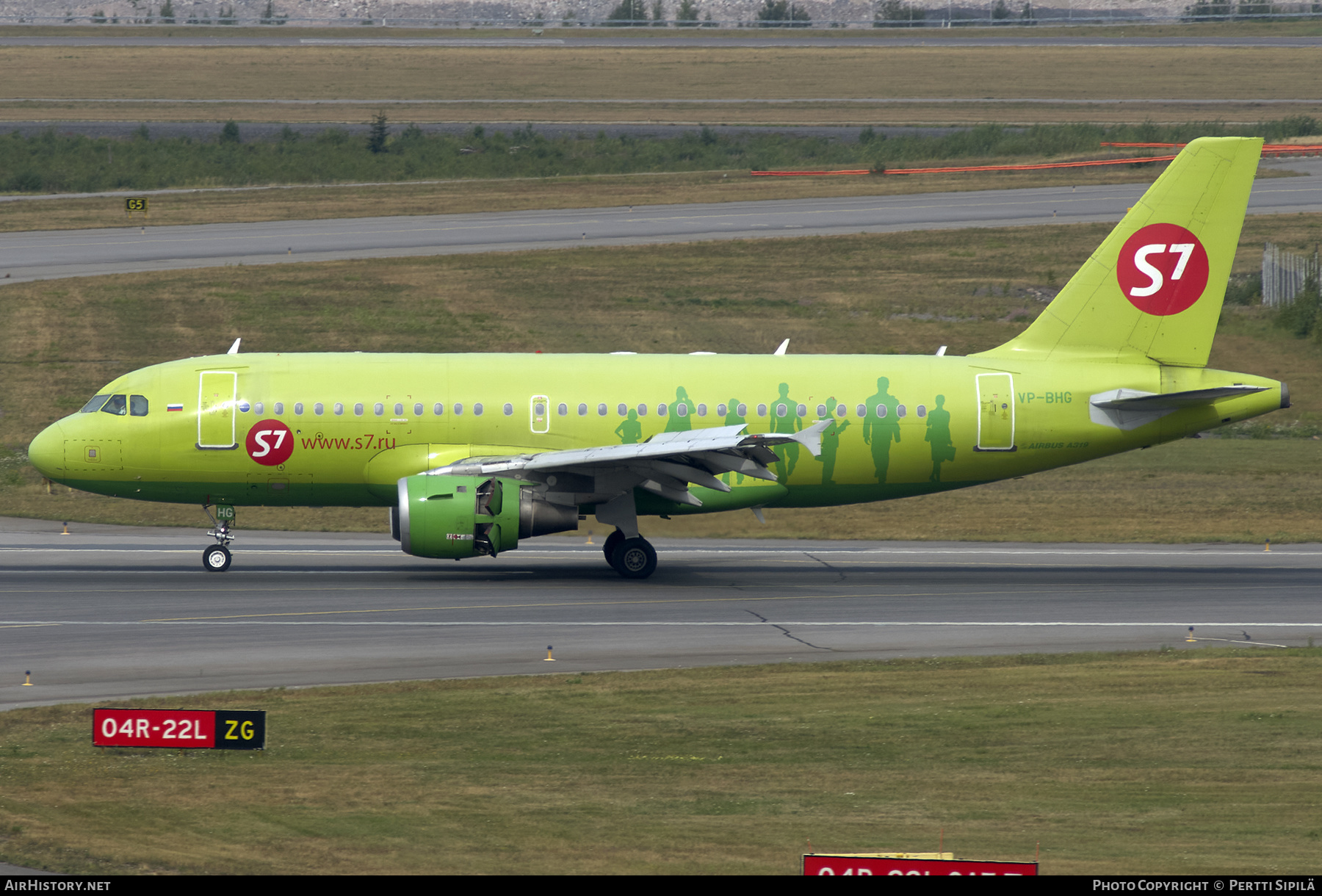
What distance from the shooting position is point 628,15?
16250 cm

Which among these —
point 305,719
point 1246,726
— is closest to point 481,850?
point 305,719

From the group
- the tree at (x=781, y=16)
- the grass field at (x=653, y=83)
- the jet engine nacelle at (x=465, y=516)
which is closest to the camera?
the jet engine nacelle at (x=465, y=516)

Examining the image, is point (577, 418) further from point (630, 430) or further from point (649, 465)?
point (649, 465)

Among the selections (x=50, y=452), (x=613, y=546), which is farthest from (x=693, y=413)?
(x=50, y=452)

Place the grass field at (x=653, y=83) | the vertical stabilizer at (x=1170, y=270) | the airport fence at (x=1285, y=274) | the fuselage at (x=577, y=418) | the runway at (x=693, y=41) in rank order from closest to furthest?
the fuselage at (x=577, y=418) < the vertical stabilizer at (x=1170, y=270) < the airport fence at (x=1285, y=274) < the grass field at (x=653, y=83) < the runway at (x=693, y=41)

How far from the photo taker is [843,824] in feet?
55.6

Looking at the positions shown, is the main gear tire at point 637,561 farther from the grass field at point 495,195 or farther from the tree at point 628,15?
the tree at point 628,15

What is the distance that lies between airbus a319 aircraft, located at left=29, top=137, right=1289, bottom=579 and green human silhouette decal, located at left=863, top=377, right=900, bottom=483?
49 mm

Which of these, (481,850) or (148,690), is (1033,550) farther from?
(481,850)

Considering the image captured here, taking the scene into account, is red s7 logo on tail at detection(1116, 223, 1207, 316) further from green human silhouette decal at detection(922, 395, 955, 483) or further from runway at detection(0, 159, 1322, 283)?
runway at detection(0, 159, 1322, 283)

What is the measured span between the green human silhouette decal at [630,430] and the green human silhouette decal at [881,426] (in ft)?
17.6

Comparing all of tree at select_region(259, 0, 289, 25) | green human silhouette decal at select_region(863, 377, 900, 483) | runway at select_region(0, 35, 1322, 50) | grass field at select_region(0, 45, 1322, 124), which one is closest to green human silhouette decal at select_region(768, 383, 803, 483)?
green human silhouette decal at select_region(863, 377, 900, 483)

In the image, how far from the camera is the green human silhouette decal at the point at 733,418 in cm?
3503

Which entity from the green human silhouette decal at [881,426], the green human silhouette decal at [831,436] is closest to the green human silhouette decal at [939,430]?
the green human silhouette decal at [881,426]
